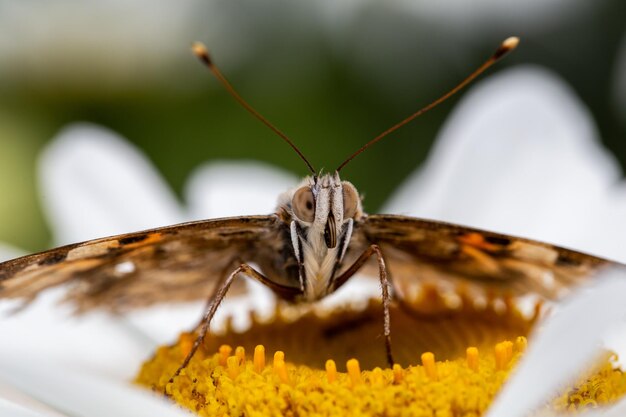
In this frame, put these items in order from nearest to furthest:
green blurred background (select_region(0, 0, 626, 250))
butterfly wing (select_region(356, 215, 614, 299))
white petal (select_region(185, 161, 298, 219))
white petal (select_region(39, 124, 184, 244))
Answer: butterfly wing (select_region(356, 215, 614, 299)) < white petal (select_region(39, 124, 184, 244)) < white petal (select_region(185, 161, 298, 219)) < green blurred background (select_region(0, 0, 626, 250))

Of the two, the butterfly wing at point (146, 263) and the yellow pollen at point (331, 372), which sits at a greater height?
the butterfly wing at point (146, 263)

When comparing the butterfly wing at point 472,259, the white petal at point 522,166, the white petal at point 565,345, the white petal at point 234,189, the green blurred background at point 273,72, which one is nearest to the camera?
the white petal at point 565,345

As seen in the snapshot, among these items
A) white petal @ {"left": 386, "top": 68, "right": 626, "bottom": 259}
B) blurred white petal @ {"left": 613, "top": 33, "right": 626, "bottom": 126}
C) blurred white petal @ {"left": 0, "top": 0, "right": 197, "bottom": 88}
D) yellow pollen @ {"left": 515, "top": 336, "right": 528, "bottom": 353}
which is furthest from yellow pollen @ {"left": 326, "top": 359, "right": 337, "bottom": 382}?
blurred white petal @ {"left": 0, "top": 0, "right": 197, "bottom": 88}

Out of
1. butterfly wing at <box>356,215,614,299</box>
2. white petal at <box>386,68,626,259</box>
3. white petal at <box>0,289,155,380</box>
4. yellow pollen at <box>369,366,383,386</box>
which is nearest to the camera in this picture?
yellow pollen at <box>369,366,383,386</box>

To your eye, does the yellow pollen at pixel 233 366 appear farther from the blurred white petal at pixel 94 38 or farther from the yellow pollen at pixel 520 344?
the blurred white petal at pixel 94 38

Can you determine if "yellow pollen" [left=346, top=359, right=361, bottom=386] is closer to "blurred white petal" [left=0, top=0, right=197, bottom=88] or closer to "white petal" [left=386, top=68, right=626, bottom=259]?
"white petal" [left=386, top=68, right=626, bottom=259]

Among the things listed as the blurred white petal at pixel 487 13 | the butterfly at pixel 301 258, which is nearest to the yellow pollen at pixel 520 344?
the butterfly at pixel 301 258

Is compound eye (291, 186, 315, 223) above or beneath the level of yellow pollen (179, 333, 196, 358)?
above

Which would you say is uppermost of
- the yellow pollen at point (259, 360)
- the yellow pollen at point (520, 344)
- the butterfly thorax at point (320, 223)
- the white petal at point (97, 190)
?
the white petal at point (97, 190)
